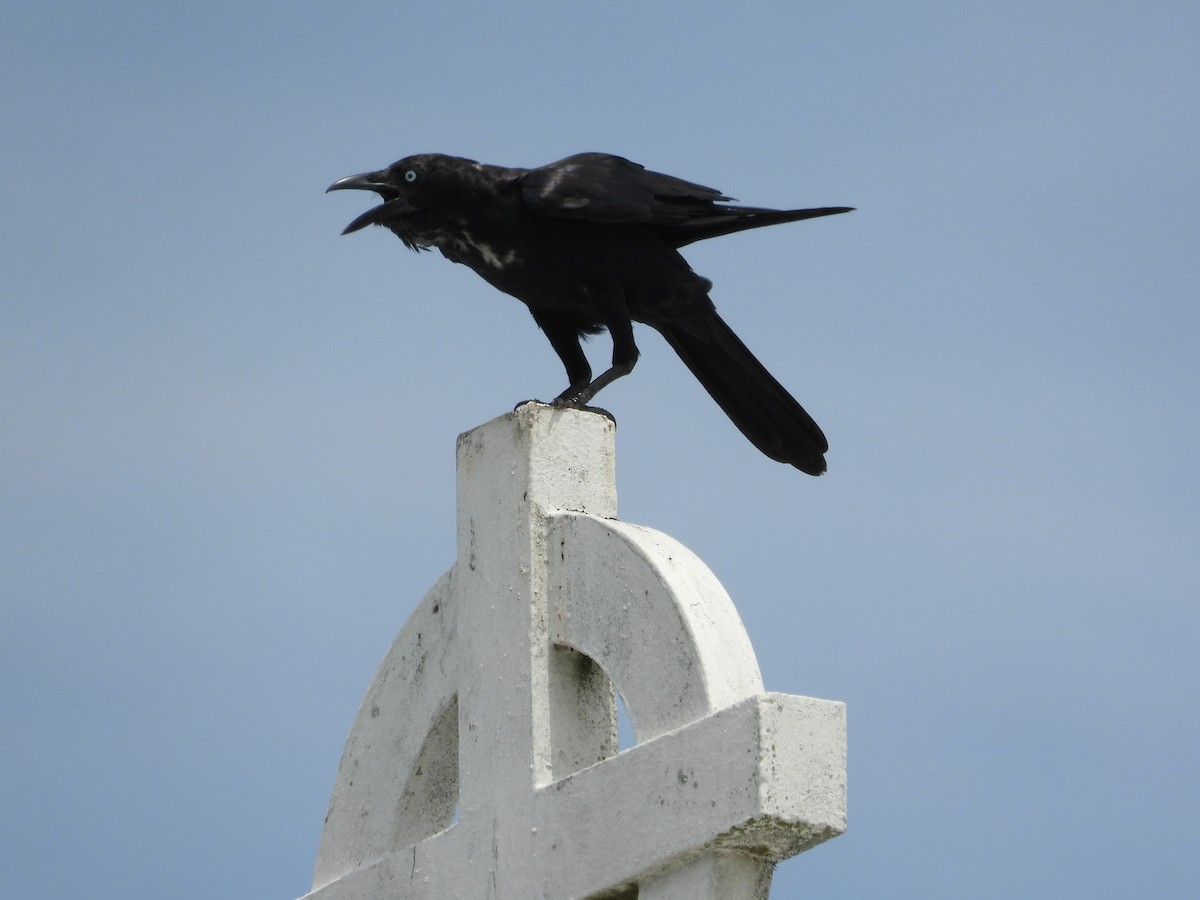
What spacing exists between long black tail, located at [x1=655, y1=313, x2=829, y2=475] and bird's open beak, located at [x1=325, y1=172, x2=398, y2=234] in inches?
36.6

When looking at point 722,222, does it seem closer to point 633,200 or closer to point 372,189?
point 633,200

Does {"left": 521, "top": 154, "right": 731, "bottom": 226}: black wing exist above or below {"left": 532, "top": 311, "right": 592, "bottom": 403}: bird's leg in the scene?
above

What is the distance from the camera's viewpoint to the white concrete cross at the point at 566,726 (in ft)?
11.2

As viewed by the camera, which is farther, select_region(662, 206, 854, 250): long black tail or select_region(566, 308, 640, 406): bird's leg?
select_region(662, 206, 854, 250): long black tail

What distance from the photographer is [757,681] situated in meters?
3.68

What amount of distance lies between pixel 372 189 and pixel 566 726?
2306 millimetres

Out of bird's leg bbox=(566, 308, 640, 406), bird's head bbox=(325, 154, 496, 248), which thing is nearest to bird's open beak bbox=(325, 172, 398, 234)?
bird's head bbox=(325, 154, 496, 248)

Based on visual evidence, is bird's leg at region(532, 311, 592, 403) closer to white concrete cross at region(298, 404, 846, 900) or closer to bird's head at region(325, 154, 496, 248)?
bird's head at region(325, 154, 496, 248)

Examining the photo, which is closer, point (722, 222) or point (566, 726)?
point (566, 726)

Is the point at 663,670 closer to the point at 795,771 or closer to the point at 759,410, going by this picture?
the point at 795,771

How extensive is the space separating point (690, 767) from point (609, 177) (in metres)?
2.56

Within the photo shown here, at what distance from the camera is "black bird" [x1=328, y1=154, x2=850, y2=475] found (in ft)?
17.7

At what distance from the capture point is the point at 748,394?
5.86m

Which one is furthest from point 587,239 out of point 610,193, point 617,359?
point 617,359
